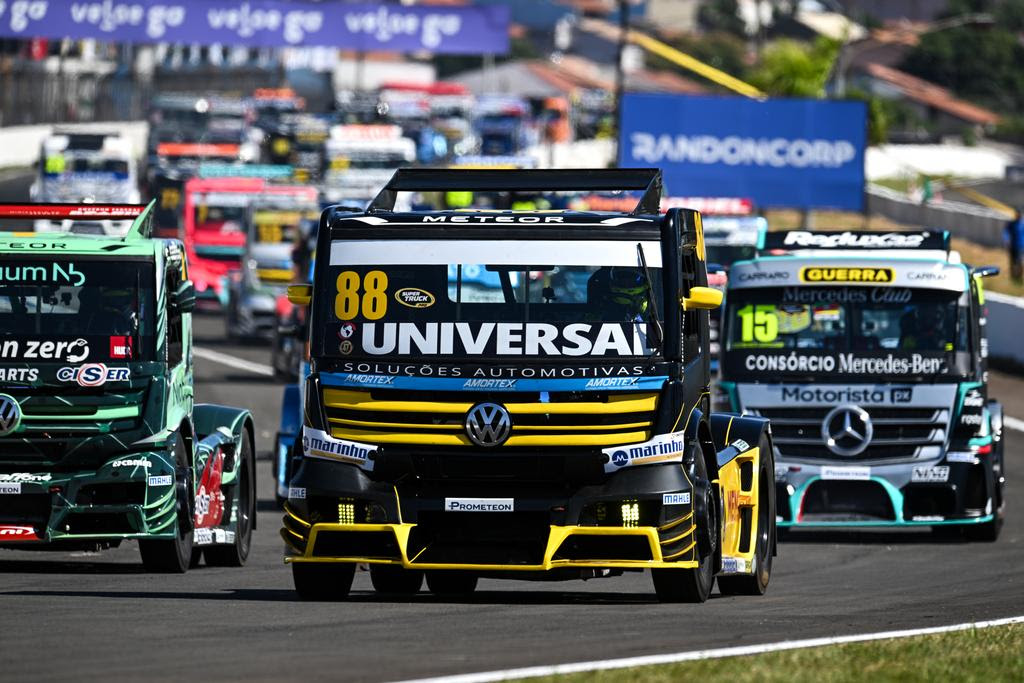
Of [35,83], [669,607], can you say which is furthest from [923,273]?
[35,83]

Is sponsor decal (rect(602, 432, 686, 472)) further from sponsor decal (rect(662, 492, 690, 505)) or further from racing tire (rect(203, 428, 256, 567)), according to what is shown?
racing tire (rect(203, 428, 256, 567))

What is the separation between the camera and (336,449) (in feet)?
39.4

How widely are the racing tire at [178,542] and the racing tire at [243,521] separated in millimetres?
1032

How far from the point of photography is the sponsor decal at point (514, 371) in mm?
11812

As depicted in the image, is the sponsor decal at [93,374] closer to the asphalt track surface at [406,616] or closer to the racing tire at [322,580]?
the asphalt track surface at [406,616]

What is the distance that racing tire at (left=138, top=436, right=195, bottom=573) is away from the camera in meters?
15.1

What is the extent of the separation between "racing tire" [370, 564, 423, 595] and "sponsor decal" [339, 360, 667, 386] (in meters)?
1.80

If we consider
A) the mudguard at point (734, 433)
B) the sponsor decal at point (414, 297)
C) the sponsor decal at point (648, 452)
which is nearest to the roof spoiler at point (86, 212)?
the sponsor decal at point (414, 297)

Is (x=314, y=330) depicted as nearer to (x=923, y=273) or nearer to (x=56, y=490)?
(x=56, y=490)

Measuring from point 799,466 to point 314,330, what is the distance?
25.5 feet

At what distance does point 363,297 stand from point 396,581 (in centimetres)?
217

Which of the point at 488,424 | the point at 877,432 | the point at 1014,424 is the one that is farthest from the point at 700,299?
the point at 1014,424

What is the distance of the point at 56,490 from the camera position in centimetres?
1459

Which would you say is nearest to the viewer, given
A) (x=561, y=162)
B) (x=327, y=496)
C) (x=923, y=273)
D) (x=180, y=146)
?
(x=327, y=496)
